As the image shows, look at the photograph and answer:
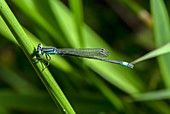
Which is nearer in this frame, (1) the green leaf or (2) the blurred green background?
(1) the green leaf

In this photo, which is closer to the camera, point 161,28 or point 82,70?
point 161,28

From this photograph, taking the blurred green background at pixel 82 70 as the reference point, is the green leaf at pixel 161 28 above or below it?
below

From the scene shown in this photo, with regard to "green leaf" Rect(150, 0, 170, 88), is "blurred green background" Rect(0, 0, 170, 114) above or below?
above

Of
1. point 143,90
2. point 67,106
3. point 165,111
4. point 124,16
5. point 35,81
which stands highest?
point 124,16

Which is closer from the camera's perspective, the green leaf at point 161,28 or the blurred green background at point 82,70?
the green leaf at point 161,28

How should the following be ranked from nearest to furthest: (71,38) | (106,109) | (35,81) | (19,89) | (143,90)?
(71,38) → (106,109) → (143,90) → (19,89) → (35,81)

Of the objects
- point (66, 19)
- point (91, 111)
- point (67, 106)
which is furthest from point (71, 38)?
point (67, 106)

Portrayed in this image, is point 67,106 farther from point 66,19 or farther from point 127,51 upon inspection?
point 127,51

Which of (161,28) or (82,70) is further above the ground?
(82,70)
